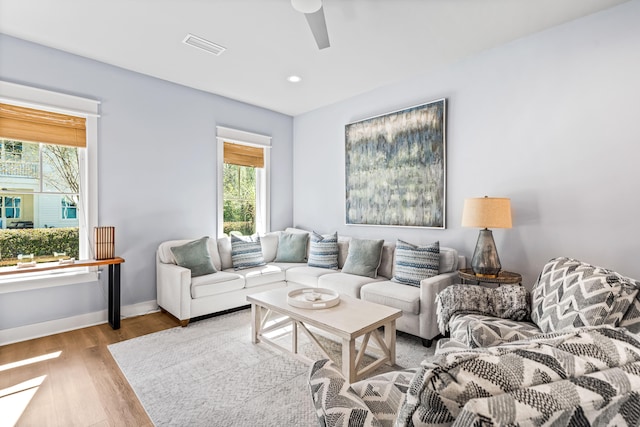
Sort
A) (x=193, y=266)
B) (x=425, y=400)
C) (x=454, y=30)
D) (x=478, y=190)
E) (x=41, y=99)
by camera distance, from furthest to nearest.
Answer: (x=193, y=266) < (x=478, y=190) < (x=41, y=99) < (x=454, y=30) < (x=425, y=400)

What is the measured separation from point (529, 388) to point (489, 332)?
4.28 ft

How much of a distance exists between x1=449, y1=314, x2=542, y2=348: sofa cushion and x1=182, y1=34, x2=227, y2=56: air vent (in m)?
3.16

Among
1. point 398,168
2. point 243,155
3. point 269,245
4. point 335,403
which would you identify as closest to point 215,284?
point 269,245

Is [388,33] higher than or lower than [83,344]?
higher

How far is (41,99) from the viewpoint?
2990 mm

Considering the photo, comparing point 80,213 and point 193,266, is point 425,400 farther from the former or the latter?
point 80,213

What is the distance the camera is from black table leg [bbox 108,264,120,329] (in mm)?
3182

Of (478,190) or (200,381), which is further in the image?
(478,190)

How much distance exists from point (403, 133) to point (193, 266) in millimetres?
2928

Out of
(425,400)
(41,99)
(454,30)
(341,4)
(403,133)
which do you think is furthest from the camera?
(403,133)

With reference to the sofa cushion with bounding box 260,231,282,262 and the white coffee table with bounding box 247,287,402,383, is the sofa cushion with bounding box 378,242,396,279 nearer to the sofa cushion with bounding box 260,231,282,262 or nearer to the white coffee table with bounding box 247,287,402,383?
the white coffee table with bounding box 247,287,402,383

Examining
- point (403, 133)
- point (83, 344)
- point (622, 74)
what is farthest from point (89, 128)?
Answer: point (622, 74)

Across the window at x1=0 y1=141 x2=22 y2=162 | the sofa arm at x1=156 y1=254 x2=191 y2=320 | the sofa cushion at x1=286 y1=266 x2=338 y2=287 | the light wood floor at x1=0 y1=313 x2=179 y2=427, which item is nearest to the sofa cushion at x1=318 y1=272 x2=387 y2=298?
the sofa cushion at x1=286 y1=266 x2=338 y2=287

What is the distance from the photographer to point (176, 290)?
3.25 meters
